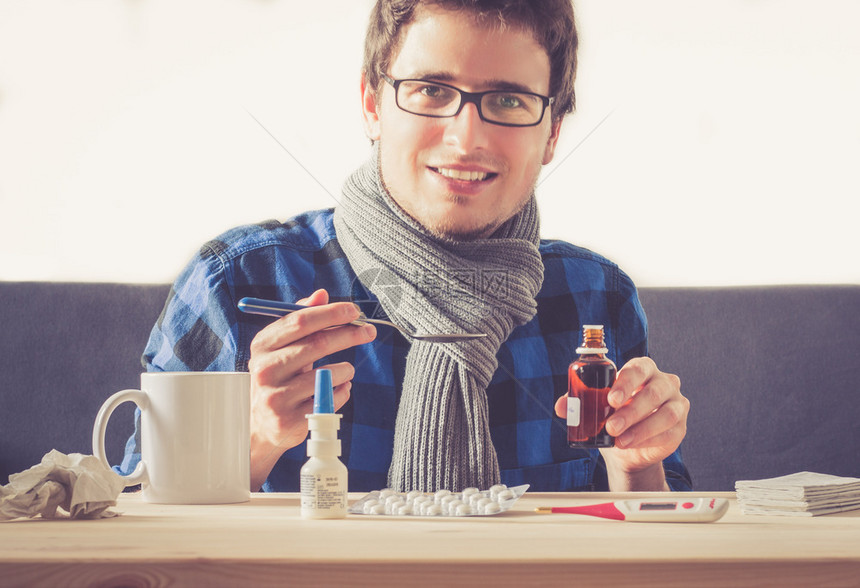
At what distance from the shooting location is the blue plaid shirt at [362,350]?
1215mm

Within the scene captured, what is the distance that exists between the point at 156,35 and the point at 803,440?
1661 mm

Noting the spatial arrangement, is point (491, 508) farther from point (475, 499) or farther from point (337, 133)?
point (337, 133)

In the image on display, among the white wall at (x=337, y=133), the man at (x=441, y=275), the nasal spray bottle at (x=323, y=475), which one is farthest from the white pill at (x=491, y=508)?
the white wall at (x=337, y=133)

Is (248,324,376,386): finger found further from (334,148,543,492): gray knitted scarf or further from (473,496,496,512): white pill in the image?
(334,148,543,492): gray knitted scarf

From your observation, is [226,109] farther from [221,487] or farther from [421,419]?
[221,487]

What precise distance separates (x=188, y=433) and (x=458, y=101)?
66 cm

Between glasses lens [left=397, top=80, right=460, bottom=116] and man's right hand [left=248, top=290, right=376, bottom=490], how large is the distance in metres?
0.44

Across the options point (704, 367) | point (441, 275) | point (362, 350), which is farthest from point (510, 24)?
point (704, 367)

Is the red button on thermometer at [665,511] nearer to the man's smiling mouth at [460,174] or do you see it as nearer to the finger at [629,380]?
the finger at [629,380]

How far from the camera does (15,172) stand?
6.08ft

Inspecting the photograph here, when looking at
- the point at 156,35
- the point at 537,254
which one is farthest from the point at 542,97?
the point at 156,35

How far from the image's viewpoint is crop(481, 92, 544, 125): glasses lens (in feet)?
3.98

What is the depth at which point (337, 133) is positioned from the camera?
190 centimetres

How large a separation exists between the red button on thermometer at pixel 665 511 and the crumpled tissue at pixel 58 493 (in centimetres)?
40
